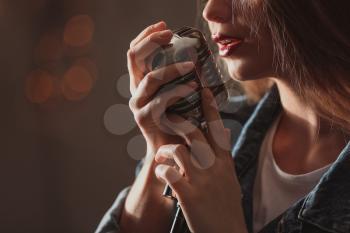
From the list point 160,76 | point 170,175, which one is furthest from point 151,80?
point 170,175

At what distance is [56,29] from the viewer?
53.6 inches

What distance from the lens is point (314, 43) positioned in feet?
2.23

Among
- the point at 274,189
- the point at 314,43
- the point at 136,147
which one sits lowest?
the point at 136,147

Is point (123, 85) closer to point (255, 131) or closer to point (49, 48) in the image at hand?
point (49, 48)

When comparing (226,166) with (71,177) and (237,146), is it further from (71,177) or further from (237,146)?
(71,177)

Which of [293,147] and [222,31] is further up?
[222,31]

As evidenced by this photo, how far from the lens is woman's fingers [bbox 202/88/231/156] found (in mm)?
671

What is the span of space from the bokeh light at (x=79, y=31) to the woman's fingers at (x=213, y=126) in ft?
2.55

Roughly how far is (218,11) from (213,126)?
17 centimetres

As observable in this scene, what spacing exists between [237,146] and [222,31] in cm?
23

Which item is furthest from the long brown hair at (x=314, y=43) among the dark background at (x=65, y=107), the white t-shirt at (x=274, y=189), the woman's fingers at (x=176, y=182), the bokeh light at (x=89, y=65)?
the bokeh light at (x=89, y=65)

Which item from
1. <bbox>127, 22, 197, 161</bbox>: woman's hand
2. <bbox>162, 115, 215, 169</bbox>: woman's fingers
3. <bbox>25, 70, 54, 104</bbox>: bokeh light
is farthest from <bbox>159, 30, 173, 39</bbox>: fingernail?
<bbox>25, 70, 54, 104</bbox>: bokeh light

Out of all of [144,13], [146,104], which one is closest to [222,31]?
[146,104]

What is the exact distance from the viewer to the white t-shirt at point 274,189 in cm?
75
